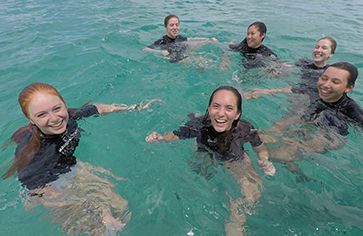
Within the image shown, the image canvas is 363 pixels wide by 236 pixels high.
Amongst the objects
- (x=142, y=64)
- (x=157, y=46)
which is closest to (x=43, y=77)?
(x=142, y=64)

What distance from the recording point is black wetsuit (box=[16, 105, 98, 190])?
393 centimetres

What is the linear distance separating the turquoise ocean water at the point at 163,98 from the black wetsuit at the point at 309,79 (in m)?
0.48

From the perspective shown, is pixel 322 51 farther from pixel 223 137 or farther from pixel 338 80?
pixel 223 137

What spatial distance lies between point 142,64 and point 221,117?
4874mm

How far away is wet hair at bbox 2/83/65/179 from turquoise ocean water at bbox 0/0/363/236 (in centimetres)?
93

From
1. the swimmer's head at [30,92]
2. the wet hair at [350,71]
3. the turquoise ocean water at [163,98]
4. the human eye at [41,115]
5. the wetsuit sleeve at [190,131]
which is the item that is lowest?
the turquoise ocean water at [163,98]

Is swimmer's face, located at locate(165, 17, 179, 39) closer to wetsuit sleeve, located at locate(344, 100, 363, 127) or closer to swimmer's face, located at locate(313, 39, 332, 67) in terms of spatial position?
swimmer's face, located at locate(313, 39, 332, 67)

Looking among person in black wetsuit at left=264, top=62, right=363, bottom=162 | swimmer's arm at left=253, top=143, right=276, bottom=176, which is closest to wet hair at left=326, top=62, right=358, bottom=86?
person in black wetsuit at left=264, top=62, right=363, bottom=162

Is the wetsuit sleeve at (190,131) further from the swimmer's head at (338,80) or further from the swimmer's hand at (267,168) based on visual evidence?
the swimmer's head at (338,80)

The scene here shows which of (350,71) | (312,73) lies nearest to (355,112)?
(350,71)

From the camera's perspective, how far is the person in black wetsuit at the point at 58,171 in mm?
3682

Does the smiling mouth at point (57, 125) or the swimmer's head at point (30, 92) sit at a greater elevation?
the swimmer's head at point (30, 92)

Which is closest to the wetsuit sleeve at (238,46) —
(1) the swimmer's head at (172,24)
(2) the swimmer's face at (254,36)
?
(2) the swimmer's face at (254,36)

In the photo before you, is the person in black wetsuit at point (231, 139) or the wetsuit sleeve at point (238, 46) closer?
the person in black wetsuit at point (231, 139)
